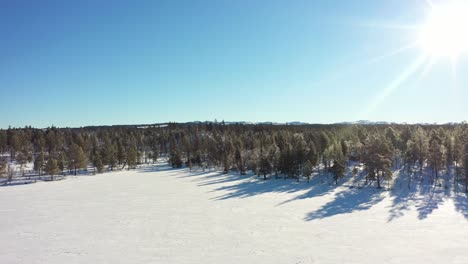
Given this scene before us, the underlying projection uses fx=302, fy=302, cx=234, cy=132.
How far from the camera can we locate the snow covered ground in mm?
33906

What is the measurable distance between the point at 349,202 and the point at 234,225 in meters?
30.0

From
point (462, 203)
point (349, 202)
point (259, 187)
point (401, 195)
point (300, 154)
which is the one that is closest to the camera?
point (462, 203)

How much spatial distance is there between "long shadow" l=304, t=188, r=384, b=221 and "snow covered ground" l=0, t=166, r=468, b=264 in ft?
0.67

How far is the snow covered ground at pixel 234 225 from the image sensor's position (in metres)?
33.9

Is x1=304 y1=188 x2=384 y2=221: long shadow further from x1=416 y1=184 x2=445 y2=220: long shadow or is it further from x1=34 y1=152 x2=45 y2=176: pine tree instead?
x1=34 y1=152 x2=45 y2=176: pine tree

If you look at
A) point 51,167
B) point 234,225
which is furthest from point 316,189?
point 51,167

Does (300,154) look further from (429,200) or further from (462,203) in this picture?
(462,203)

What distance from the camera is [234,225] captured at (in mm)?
46219

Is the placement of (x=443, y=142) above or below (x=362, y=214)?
above

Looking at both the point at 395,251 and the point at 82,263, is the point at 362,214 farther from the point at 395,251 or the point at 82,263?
the point at 82,263

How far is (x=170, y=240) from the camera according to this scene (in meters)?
39.2

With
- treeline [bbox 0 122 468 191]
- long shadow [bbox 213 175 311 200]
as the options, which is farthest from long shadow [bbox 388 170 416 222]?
long shadow [bbox 213 175 311 200]

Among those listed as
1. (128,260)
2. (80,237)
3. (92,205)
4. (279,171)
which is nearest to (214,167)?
(279,171)

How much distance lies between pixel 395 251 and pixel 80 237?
40.0 meters
